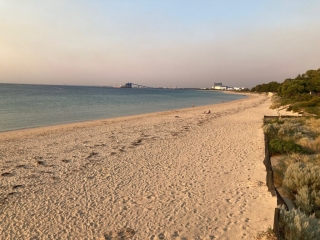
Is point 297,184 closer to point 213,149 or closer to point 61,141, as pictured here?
point 213,149

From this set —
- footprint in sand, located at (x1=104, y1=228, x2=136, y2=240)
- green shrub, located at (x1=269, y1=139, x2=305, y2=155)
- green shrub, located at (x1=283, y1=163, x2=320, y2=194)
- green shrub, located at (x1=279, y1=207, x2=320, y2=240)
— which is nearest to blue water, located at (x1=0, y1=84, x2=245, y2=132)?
footprint in sand, located at (x1=104, y1=228, x2=136, y2=240)

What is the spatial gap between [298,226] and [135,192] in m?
3.53

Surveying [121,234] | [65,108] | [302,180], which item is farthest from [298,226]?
[65,108]

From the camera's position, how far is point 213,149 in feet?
34.2

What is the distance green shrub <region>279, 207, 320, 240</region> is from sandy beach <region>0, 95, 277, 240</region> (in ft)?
1.76

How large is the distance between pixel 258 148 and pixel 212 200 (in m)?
5.61

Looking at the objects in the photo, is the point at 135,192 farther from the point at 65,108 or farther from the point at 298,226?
the point at 65,108

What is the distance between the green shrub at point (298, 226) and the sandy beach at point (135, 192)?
21.2 inches

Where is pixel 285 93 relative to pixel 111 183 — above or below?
above

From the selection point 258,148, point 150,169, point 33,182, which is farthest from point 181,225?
point 258,148

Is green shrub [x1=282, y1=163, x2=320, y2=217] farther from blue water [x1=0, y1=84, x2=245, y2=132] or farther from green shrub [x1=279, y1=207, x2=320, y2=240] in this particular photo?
blue water [x1=0, y1=84, x2=245, y2=132]

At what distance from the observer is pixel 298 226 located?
372cm

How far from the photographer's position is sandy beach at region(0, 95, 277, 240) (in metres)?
4.48

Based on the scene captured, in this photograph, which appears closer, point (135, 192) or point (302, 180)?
point (302, 180)
